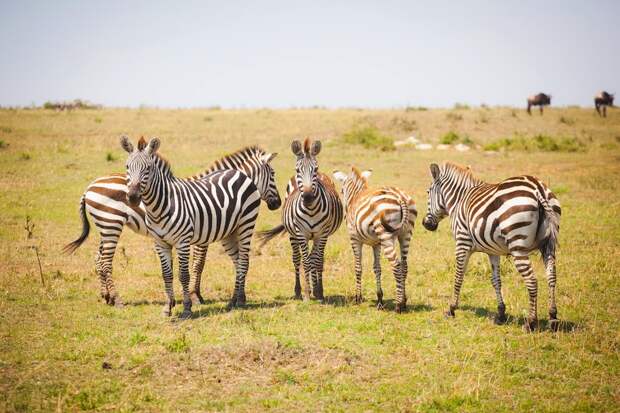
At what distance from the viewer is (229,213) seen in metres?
9.95

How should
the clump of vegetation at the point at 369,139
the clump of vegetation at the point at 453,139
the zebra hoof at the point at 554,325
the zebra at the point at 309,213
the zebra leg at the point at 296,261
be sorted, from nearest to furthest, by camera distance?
the zebra hoof at the point at 554,325 → the zebra at the point at 309,213 → the zebra leg at the point at 296,261 → the clump of vegetation at the point at 369,139 → the clump of vegetation at the point at 453,139

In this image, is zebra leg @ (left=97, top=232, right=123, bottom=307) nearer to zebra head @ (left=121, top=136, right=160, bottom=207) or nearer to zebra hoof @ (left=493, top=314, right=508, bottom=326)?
zebra head @ (left=121, top=136, right=160, bottom=207)

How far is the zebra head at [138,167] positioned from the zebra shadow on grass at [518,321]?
5.38 m

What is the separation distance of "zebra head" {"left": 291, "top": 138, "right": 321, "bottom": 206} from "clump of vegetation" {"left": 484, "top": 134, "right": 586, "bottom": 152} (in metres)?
21.1

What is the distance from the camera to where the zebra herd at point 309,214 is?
26.9 ft

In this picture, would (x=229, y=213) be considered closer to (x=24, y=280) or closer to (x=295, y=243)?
(x=295, y=243)

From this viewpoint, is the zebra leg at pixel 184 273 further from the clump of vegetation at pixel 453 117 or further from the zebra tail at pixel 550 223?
the clump of vegetation at pixel 453 117

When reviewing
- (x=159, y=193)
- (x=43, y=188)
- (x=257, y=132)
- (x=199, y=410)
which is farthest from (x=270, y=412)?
(x=257, y=132)

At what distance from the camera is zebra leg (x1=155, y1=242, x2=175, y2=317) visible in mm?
9195

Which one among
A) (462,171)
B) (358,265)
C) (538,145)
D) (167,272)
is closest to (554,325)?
(462,171)

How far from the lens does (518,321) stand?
29.4ft

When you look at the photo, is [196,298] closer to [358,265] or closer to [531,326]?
[358,265]

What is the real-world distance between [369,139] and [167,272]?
22.0 meters

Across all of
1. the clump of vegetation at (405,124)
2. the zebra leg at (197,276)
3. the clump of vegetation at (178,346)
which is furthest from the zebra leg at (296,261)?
the clump of vegetation at (405,124)
